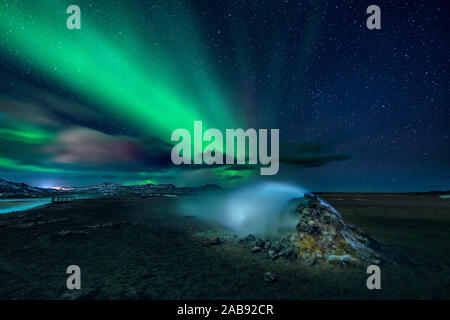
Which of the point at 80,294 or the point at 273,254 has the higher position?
the point at 80,294

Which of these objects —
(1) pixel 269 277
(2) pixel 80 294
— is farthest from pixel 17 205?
(1) pixel 269 277

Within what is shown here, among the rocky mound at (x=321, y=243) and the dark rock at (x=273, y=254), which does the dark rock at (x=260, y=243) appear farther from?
the dark rock at (x=273, y=254)

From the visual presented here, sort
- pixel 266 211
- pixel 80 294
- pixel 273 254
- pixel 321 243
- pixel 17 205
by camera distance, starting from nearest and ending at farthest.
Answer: pixel 80 294
pixel 321 243
pixel 273 254
pixel 266 211
pixel 17 205

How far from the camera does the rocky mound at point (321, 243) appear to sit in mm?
9016

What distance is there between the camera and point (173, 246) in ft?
40.8

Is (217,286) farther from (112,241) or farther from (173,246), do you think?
(112,241)

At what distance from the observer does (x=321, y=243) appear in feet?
31.8

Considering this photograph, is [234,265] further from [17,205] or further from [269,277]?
[17,205]

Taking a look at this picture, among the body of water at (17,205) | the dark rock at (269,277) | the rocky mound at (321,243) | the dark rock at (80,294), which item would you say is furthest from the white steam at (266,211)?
the body of water at (17,205)

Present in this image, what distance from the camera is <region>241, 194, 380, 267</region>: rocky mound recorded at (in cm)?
902

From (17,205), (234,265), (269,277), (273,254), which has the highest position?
(269,277)

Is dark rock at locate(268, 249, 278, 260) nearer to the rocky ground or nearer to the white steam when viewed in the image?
the rocky ground

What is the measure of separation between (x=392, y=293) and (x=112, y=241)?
15.6m
